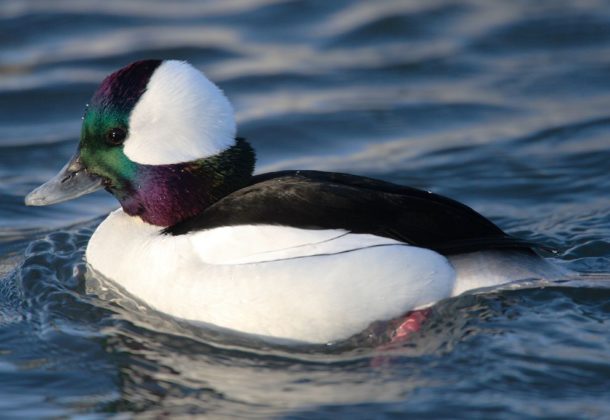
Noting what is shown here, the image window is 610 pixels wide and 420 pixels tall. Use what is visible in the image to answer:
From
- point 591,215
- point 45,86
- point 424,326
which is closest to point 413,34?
point 45,86

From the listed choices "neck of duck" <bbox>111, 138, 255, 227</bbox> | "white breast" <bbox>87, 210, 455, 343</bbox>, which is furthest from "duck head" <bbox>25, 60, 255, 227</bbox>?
"white breast" <bbox>87, 210, 455, 343</bbox>

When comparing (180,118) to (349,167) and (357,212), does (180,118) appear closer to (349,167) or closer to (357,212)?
(357,212)

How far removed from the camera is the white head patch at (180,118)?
6645mm

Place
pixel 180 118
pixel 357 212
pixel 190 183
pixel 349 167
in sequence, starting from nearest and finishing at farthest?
pixel 357 212 → pixel 180 118 → pixel 190 183 → pixel 349 167

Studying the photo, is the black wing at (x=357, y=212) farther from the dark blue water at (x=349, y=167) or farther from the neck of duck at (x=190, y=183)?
the dark blue water at (x=349, y=167)

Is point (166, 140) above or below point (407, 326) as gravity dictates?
above

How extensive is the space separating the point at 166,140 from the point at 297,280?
3.83 ft

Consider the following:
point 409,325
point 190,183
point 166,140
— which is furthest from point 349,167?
point 409,325

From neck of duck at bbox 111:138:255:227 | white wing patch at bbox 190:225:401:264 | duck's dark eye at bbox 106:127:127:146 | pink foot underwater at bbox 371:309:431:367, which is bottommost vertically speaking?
pink foot underwater at bbox 371:309:431:367

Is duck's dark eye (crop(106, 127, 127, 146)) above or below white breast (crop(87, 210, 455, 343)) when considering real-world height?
above

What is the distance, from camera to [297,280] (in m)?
6.27

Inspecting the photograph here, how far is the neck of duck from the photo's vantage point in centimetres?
673

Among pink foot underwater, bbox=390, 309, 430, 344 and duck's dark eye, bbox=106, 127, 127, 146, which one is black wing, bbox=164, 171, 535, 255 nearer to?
pink foot underwater, bbox=390, 309, 430, 344

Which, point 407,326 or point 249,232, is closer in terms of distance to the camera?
point 249,232
